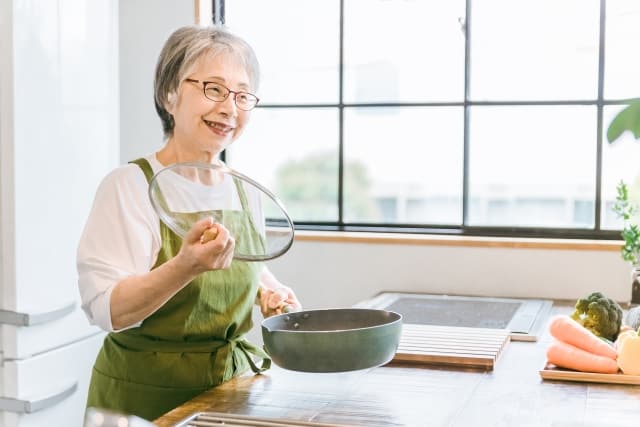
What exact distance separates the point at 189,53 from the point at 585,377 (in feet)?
3.16

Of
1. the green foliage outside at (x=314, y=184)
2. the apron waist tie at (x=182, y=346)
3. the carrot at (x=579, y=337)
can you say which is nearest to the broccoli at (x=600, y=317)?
the carrot at (x=579, y=337)

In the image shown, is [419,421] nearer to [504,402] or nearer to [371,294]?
[504,402]

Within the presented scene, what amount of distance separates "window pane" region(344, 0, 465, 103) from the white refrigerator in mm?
870

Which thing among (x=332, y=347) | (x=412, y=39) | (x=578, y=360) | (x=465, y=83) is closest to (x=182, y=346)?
(x=332, y=347)

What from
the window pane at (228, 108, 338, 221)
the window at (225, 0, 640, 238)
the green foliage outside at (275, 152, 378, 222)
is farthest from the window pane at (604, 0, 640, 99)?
the green foliage outside at (275, 152, 378, 222)

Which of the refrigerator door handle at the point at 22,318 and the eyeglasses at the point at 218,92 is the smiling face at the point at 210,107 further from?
the refrigerator door handle at the point at 22,318

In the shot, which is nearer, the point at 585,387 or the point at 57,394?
the point at 585,387

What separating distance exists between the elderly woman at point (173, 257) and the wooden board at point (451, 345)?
0.28 meters

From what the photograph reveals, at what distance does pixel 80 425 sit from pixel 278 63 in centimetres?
161

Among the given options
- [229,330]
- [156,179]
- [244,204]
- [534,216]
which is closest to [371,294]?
[229,330]

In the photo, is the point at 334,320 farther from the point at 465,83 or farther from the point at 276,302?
the point at 465,83

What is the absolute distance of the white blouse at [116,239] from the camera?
1560 millimetres

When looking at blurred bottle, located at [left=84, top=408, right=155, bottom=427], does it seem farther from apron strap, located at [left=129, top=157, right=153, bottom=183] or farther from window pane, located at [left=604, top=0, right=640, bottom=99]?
window pane, located at [left=604, top=0, right=640, bottom=99]

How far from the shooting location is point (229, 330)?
178 cm
